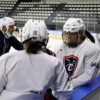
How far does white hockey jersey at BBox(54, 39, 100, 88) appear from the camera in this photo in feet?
5.45

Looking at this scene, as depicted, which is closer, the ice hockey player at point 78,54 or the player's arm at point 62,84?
the player's arm at point 62,84

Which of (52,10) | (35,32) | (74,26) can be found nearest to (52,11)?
(52,10)

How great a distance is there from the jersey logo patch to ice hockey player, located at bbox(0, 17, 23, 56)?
3.21ft

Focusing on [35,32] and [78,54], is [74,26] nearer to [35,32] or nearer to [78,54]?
[78,54]

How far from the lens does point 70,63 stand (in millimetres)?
1738

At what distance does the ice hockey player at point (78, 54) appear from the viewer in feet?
5.50

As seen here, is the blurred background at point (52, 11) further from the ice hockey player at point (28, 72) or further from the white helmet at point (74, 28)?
the ice hockey player at point (28, 72)

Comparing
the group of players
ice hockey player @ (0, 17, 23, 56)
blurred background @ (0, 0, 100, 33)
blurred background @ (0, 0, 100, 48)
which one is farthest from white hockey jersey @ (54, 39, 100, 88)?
blurred background @ (0, 0, 100, 33)

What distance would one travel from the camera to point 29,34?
3.37 ft

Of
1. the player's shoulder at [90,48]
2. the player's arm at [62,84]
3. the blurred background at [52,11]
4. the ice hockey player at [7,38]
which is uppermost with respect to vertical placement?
the player's arm at [62,84]

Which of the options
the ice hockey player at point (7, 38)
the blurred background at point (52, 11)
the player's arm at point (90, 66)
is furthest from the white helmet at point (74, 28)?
the blurred background at point (52, 11)

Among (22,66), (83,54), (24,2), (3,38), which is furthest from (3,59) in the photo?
(24,2)

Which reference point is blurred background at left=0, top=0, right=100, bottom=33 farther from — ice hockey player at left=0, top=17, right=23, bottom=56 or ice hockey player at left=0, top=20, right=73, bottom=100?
ice hockey player at left=0, top=20, right=73, bottom=100

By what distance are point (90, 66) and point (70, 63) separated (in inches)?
6.0
